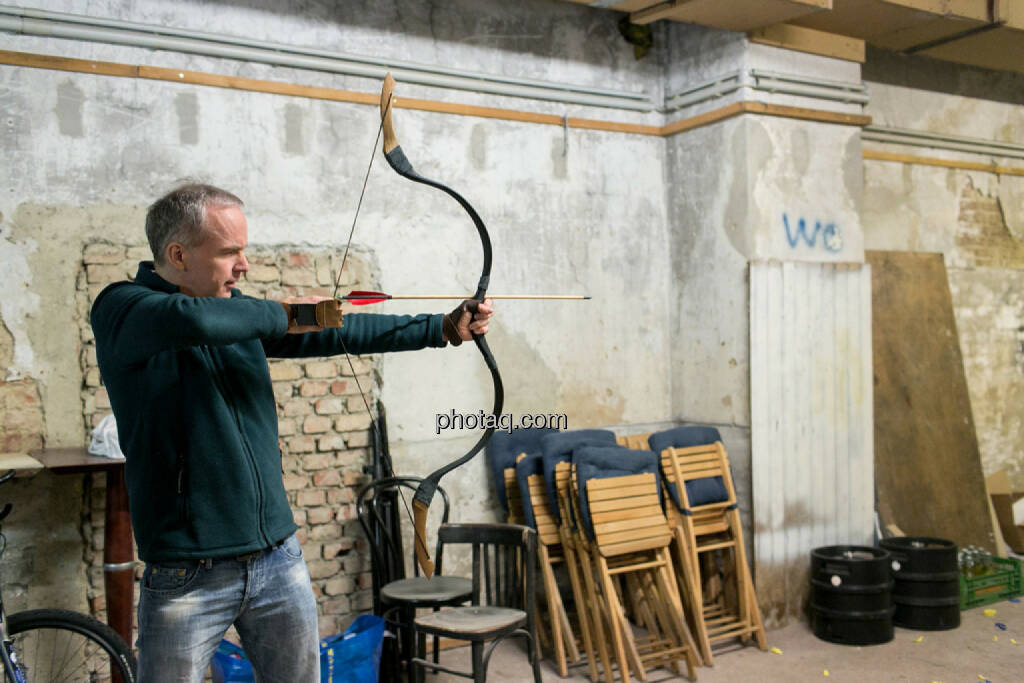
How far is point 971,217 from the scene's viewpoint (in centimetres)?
561

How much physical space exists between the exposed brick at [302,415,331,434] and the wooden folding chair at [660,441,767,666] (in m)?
1.51

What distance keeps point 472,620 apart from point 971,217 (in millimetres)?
4277

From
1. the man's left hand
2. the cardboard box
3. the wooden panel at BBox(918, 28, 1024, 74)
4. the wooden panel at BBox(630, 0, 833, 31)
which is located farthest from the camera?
the cardboard box

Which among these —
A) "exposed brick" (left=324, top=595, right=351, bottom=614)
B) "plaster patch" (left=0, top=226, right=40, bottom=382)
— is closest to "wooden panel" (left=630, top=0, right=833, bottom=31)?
"plaster patch" (left=0, top=226, right=40, bottom=382)

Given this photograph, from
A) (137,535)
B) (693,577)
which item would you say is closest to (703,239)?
(693,577)

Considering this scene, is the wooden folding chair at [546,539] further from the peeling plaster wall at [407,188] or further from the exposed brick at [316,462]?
the exposed brick at [316,462]

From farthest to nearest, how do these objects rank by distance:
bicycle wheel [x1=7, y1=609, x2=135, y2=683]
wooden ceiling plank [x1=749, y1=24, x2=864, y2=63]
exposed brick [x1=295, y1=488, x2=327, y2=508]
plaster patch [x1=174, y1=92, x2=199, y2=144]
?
wooden ceiling plank [x1=749, y1=24, x2=864, y2=63]
exposed brick [x1=295, y1=488, x2=327, y2=508]
plaster patch [x1=174, y1=92, x2=199, y2=144]
bicycle wheel [x1=7, y1=609, x2=135, y2=683]

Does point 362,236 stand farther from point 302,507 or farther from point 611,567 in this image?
point 611,567

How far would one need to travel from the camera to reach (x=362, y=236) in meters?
3.88

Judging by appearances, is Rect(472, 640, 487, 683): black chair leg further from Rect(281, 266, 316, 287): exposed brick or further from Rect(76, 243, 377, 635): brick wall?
Rect(281, 266, 316, 287): exposed brick

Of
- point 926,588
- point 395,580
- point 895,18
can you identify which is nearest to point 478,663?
point 395,580

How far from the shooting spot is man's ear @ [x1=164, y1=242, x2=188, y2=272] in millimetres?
1789

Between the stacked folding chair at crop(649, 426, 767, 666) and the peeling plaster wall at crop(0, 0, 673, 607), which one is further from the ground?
the peeling plaster wall at crop(0, 0, 673, 607)

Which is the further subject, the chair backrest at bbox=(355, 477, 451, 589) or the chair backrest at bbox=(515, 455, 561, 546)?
the chair backrest at bbox=(515, 455, 561, 546)
